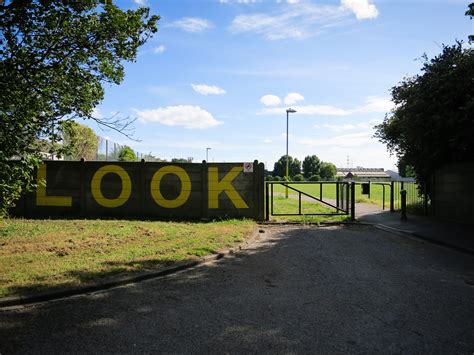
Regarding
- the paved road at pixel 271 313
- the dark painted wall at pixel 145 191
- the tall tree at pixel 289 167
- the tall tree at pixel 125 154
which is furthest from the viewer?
the tall tree at pixel 289 167

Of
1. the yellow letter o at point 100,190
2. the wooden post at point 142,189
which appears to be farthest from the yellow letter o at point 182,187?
the yellow letter o at point 100,190

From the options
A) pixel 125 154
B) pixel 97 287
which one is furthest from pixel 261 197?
pixel 125 154

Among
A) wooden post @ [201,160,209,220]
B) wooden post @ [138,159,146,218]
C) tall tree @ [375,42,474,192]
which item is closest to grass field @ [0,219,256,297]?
wooden post @ [201,160,209,220]

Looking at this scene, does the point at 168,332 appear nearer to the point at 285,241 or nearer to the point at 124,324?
the point at 124,324

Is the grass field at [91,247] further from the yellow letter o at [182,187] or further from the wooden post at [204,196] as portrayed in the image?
the yellow letter o at [182,187]

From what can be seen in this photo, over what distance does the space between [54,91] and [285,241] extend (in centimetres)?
664

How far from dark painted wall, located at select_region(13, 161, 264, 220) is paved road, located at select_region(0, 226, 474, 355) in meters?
6.43

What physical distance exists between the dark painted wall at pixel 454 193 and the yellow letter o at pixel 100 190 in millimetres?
11761

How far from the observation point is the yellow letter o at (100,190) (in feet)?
46.3

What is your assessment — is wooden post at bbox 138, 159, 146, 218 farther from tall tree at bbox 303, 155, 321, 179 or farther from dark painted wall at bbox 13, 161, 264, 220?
tall tree at bbox 303, 155, 321, 179

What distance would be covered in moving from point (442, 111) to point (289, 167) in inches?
4602

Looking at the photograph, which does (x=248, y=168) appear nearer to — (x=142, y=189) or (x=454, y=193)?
(x=142, y=189)

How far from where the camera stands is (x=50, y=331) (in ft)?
14.2

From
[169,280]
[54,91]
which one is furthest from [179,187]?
[169,280]
